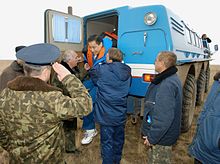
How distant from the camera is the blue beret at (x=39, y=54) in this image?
4.49 feet

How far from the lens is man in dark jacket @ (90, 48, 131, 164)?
99.8 inches

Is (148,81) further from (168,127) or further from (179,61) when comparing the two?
(168,127)

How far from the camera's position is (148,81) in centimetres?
289

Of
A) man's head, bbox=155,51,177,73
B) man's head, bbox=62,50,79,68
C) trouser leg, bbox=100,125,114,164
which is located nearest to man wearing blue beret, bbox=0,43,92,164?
man's head, bbox=155,51,177,73

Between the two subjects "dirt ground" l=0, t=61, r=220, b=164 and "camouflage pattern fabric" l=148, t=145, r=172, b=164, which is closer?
"camouflage pattern fabric" l=148, t=145, r=172, b=164

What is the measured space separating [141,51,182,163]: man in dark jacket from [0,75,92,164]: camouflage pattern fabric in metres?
0.87

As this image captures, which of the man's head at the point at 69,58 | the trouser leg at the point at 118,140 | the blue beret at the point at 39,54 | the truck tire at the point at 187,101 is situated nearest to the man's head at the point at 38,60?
the blue beret at the point at 39,54

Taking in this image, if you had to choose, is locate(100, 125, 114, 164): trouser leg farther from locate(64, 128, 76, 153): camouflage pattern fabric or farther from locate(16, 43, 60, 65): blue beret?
locate(16, 43, 60, 65): blue beret

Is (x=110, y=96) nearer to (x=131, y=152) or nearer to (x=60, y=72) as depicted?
(x=60, y=72)

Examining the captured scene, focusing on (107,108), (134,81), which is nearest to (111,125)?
(107,108)

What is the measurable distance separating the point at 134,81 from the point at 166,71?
0.98m

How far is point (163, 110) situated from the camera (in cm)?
196

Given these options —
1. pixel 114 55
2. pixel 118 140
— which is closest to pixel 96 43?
pixel 114 55

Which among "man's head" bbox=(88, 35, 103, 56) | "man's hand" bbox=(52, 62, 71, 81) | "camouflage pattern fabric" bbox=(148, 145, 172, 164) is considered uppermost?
"man's head" bbox=(88, 35, 103, 56)
